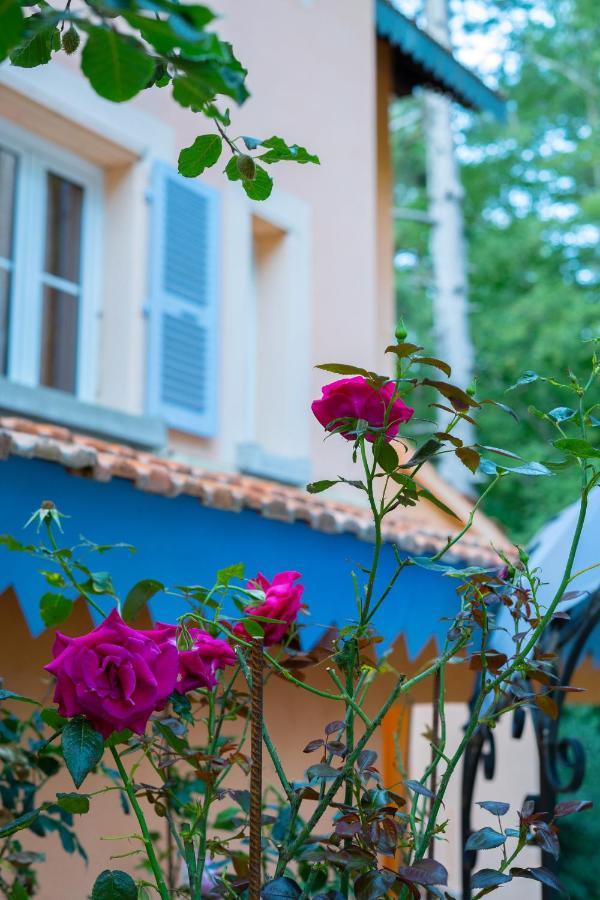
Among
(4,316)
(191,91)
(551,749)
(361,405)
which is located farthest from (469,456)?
(4,316)

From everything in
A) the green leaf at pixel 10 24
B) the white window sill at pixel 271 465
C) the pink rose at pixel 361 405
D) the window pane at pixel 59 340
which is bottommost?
the pink rose at pixel 361 405

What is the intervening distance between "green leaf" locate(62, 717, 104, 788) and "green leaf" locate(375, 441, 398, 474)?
0.46 meters

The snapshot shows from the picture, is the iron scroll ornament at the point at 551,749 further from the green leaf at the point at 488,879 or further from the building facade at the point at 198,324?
the green leaf at the point at 488,879

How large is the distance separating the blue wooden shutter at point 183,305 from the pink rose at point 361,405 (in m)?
4.02

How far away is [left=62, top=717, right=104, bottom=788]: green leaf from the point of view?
4.30 feet

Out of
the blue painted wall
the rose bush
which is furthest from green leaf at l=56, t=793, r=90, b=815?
the blue painted wall

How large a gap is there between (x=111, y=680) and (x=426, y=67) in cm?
769

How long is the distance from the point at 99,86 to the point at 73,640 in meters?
0.70

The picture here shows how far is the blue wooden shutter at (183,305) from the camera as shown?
5590mm

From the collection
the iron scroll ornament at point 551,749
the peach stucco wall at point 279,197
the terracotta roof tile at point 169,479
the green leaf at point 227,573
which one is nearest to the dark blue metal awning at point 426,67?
the peach stucco wall at point 279,197

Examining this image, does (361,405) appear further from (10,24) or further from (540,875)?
(10,24)

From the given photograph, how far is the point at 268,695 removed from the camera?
12.2 ft

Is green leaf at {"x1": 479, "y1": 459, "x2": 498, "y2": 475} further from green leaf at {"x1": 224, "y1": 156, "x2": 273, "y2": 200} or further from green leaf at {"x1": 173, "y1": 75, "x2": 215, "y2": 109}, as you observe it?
green leaf at {"x1": 173, "y1": 75, "x2": 215, "y2": 109}

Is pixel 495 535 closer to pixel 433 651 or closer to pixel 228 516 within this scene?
pixel 433 651
